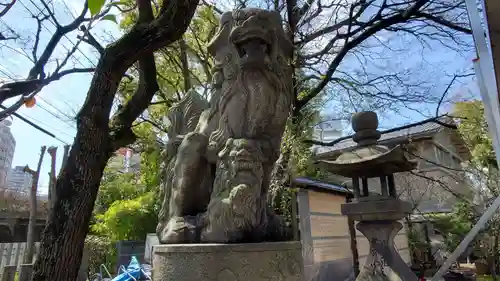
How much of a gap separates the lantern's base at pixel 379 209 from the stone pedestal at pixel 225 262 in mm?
1530

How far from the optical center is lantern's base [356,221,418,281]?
9.81ft

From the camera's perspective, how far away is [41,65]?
3.83 metres

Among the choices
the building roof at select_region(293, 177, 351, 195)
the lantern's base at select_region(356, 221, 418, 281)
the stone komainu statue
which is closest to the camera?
the stone komainu statue

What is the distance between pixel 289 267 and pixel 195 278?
1.84ft

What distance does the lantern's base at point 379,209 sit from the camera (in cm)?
310

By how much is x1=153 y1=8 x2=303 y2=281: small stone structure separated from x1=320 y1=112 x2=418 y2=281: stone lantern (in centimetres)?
140

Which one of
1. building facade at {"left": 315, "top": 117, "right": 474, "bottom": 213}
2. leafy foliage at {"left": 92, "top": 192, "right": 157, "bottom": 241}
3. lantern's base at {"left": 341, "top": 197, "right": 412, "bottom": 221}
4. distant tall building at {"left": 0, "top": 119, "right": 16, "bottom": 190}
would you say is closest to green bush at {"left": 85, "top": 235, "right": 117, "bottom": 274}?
leafy foliage at {"left": 92, "top": 192, "right": 157, "bottom": 241}

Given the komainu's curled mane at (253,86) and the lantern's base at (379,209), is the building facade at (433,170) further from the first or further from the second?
the komainu's curled mane at (253,86)

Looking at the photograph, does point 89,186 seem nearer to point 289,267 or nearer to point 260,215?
point 260,215

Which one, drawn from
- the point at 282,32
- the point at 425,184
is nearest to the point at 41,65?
the point at 282,32

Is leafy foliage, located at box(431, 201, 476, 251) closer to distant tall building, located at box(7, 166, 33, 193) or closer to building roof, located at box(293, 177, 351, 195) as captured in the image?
building roof, located at box(293, 177, 351, 195)

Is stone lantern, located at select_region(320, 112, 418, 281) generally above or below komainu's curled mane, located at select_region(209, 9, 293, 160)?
below

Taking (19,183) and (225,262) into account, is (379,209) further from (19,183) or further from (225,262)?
(19,183)

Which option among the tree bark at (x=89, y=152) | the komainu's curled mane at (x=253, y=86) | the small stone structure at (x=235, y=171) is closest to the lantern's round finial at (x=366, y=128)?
the small stone structure at (x=235, y=171)
